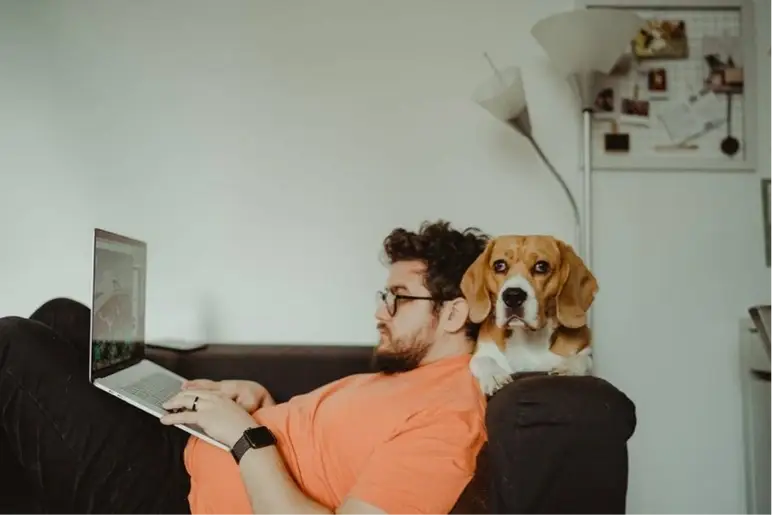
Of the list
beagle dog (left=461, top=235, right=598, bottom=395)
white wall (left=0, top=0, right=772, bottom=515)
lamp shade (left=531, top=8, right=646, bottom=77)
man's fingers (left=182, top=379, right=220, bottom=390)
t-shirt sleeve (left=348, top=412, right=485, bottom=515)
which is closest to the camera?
t-shirt sleeve (left=348, top=412, right=485, bottom=515)

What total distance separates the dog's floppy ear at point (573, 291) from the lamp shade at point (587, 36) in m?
0.71

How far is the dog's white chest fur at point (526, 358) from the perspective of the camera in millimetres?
1359

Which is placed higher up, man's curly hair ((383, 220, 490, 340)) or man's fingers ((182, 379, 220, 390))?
man's curly hair ((383, 220, 490, 340))

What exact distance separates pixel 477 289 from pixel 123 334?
0.80 metres

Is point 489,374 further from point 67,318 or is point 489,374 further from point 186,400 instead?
point 67,318

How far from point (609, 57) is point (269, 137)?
1026mm

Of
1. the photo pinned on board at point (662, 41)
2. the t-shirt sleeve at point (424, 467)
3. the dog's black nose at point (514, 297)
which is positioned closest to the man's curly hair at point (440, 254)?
the dog's black nose at point (514, 297)

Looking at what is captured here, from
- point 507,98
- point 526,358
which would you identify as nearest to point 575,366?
point 526,358

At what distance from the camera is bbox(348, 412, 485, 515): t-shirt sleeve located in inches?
41.9

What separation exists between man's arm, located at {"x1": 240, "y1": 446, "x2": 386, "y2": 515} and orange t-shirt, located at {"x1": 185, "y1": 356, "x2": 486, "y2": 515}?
0.23ft

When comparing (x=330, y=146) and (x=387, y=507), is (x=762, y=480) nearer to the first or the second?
(x=387, y=507)

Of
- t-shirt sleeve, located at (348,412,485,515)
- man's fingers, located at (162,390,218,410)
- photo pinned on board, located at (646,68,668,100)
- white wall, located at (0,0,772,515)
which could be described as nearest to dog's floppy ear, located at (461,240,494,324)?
t-shirt sleeve, located at (348,412,485,515)

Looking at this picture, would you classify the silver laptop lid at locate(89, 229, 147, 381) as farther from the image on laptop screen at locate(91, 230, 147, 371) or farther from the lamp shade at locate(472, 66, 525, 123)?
the lamp shade at locate(472, 66, 525, 123)

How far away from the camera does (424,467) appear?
3.59 ft
